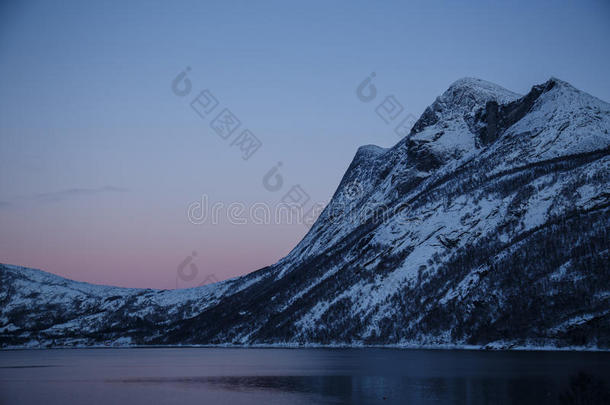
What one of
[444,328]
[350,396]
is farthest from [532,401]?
[444,328]

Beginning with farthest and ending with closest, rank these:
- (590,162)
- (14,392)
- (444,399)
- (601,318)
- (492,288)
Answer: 1. (590,162)
2. (492,288)
3. (601,318)
4. (14,392)
5. (444,399)

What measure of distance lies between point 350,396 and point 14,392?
35.6m

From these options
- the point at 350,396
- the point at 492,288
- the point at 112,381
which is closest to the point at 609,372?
the point at 350,396

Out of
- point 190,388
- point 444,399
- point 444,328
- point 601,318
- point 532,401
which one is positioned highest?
point 190,388

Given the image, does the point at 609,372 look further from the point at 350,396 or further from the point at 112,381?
the point at 112,381

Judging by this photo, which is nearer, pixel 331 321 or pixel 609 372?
pixel 609 372

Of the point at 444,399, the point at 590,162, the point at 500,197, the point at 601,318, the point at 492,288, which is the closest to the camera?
the point at 444,399

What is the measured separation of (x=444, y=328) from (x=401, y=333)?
601 inches

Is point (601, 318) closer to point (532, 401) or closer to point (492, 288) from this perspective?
point (492, 288)

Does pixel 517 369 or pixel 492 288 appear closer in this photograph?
pixel 517 369

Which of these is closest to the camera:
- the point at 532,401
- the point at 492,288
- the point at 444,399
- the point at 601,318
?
the point at 532,401

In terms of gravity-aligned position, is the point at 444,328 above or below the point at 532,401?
below

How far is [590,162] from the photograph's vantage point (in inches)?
7028

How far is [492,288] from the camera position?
155 meters
